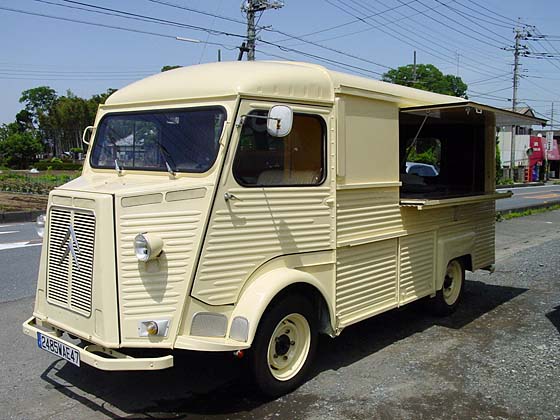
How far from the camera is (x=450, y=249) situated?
688 cm

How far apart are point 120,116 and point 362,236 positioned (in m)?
2.48

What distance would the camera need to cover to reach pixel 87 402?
14.7 ft

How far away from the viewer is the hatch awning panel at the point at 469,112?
19.5 ft

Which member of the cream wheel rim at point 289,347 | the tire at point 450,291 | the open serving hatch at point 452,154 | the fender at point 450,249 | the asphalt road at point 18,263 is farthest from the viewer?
the asphalt road at point 18,263

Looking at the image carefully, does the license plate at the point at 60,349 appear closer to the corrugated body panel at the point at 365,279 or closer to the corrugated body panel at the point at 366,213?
the corrugated body panel at the point at 365,279

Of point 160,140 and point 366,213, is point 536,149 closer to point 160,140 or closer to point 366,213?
point 366,213

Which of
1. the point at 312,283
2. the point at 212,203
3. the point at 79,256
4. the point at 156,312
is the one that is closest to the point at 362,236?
the point at 312,283

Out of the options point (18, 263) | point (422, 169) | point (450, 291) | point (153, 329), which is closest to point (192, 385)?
point (153, 329)

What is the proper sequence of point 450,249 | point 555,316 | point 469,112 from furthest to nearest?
point 555,316
point 450,249
point 469,112

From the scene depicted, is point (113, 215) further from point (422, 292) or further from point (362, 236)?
point (422, 292)

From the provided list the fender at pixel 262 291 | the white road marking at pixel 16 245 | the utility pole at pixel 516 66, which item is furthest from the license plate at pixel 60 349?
the utility pole at pixel 516 66

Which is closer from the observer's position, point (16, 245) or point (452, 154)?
point (452, 154)

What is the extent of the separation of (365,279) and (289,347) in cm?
109

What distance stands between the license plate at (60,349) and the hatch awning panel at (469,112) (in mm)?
3942
